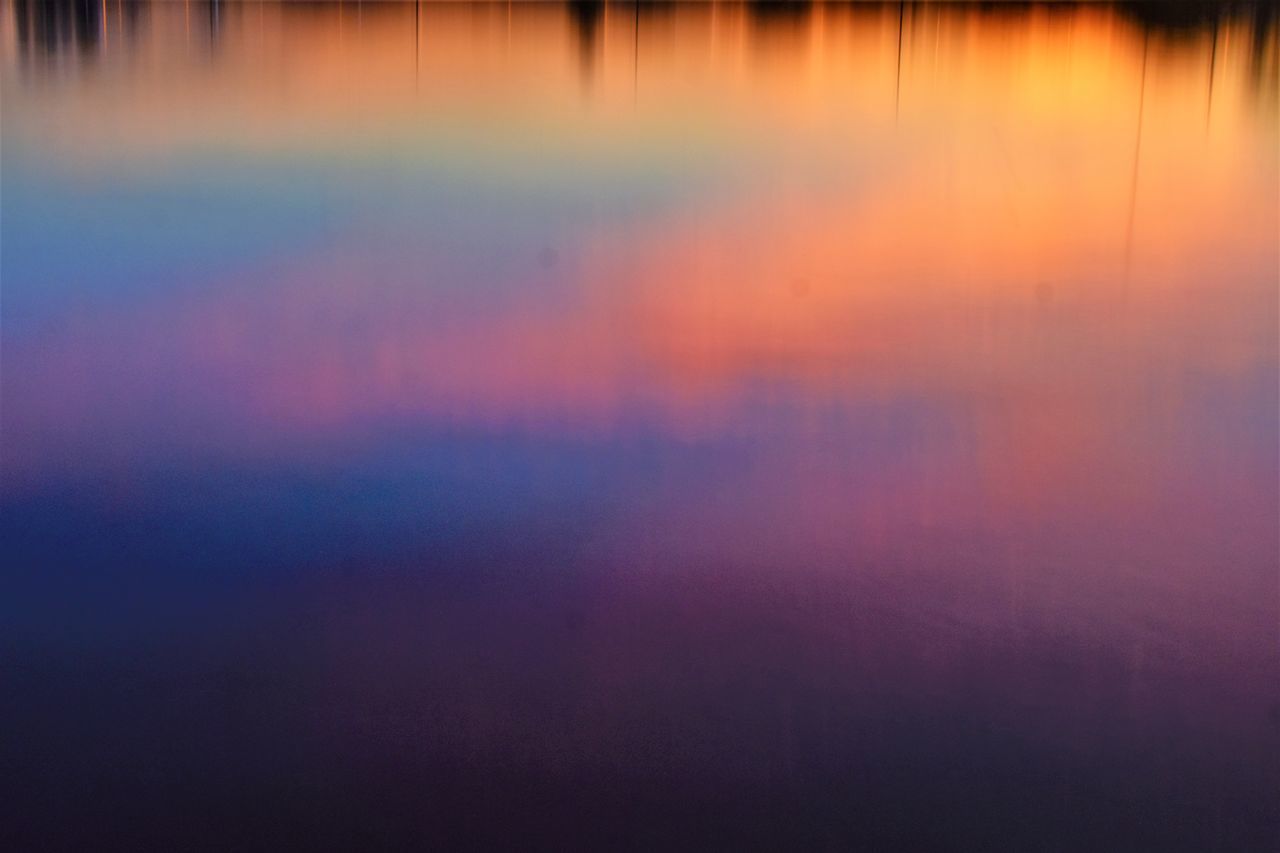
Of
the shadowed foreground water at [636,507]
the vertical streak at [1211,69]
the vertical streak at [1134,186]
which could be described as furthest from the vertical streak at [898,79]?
the shadowed foreground water at [636,507]

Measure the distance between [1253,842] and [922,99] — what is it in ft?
38.6

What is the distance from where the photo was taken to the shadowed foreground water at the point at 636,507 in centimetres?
263

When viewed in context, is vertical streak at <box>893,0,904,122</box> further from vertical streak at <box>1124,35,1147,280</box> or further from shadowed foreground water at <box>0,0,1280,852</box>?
shadowed foreground water at <box>0,0,1280,852</box>

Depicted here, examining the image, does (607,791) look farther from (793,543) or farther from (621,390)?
(621,390)

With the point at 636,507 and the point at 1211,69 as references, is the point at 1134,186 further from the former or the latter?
the point at 1211,69

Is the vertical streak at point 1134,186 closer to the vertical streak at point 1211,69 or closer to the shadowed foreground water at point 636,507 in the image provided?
the shadowed foreground water at point 636,507

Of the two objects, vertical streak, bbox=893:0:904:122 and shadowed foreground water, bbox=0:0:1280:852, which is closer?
shadowed foreground water, bbox=0:0:1280:852

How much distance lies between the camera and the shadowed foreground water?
8.62ft

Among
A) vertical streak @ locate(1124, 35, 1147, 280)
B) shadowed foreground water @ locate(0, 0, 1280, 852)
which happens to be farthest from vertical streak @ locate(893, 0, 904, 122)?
shadowed foreground water @ locate(0, 0, 1280, 852)

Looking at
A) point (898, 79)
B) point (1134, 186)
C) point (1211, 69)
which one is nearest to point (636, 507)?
point (1134, 186)

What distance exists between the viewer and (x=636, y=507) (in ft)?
13.0

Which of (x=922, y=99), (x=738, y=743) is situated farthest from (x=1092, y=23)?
(x=738, y=743)

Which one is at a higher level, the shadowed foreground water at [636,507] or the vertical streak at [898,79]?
the vertical streak at [898,79]

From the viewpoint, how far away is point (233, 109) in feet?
40.0
